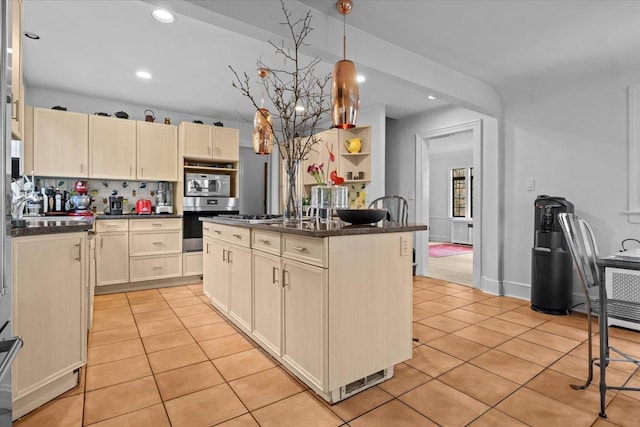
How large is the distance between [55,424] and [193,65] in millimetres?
3115

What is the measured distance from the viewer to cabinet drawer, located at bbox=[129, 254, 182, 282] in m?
4.16

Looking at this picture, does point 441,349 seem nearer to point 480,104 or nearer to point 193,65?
point 480,104

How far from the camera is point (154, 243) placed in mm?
4297

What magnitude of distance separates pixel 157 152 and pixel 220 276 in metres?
2.34

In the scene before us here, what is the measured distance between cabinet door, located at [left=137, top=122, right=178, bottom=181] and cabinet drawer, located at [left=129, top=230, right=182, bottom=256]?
2.53ft

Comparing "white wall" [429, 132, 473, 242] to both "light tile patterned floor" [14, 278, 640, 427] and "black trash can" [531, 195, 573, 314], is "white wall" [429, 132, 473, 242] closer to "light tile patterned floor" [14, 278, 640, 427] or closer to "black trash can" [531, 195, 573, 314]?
"black trash can" [531, 195, 573, 314]

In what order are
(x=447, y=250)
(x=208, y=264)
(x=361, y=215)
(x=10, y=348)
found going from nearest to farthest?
(x=10, y=348) < (x=361, y=215) < (x=208, y=264) < (x=447, y=250)

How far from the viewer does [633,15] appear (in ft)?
7.89

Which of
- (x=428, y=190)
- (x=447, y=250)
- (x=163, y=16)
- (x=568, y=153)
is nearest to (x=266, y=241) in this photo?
(x=163, y=16)

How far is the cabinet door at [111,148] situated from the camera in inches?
161

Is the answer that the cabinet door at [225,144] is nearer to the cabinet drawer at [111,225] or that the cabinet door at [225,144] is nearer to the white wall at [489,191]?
the cabinet drawer at [111,225]

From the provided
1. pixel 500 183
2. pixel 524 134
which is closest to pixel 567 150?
pixel 524 134

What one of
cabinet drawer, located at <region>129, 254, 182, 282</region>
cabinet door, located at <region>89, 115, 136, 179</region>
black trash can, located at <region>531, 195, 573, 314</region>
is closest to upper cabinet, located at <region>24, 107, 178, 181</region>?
cabinet door, located at <region>89, 115, 136, 179</region>

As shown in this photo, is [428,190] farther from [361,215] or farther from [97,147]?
[97,147]
